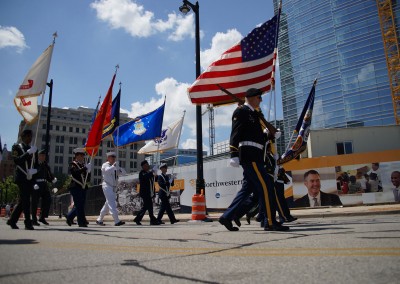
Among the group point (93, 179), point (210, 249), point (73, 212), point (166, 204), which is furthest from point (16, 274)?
point (93, 179)

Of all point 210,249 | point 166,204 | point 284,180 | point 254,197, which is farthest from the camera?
point 166,204

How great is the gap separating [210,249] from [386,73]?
90046 mm

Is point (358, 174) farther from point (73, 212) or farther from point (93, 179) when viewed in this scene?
point (93, 179)

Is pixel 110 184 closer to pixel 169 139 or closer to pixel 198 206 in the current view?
pixel 198 206

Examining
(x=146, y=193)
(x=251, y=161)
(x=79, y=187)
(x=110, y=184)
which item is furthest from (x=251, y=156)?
(x=146, y=193)

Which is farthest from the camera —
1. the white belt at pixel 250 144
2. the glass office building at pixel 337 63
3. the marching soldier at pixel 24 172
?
the glass office building at pixel 337 63

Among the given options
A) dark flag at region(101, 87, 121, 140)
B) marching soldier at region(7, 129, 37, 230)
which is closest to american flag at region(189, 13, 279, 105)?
marching soldier at region(7, 129, 37, 230)

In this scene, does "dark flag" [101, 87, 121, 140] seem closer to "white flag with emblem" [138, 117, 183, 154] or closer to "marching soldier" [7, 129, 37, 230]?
"white flag with emblem" [138, 117, 183, 154]

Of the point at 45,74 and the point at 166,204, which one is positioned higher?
the point at 45,74

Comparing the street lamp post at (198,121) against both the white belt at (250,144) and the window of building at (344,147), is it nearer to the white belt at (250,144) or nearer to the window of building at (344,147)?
the white belt at (250,144)

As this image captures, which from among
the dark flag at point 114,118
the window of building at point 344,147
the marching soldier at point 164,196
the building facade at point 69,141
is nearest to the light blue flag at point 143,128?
the dark flag at point 114,118

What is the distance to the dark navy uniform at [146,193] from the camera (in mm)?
9781

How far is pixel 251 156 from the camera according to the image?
498 cm

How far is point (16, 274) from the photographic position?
1.97m
